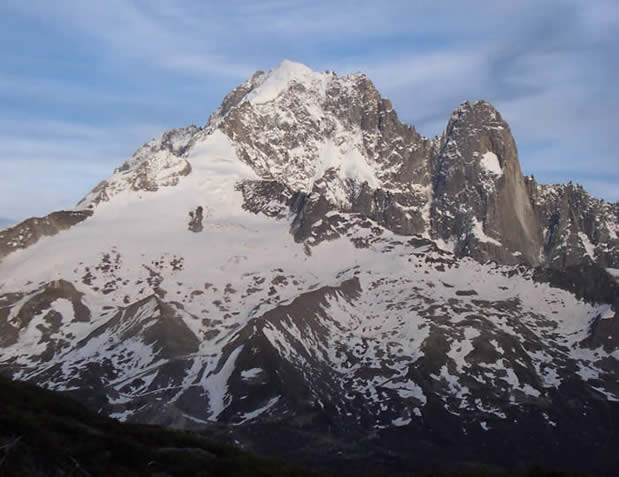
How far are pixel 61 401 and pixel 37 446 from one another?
1319cm

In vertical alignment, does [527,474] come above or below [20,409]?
below

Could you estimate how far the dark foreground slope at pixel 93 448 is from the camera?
170 ft

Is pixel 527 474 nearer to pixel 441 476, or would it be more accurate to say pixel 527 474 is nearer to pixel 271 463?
pixel 441 476

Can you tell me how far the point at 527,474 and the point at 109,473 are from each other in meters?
27.7

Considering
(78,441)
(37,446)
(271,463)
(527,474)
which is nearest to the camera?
(37,446)

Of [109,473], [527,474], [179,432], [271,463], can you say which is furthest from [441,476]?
[109,473]

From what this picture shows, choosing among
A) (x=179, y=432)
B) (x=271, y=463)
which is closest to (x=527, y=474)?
(x=271, y=463)

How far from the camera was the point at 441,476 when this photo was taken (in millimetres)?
67625

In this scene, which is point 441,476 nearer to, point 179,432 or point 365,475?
point 365,475

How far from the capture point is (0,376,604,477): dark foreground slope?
5188 centimetres

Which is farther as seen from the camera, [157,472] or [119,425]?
[119,425]

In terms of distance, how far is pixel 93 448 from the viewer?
5525 centimetres

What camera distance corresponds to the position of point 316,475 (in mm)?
64438

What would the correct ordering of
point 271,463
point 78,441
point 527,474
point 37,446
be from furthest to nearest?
1. point 527,474
2. point 271,463
3. point 78,441
4. point 37,446
